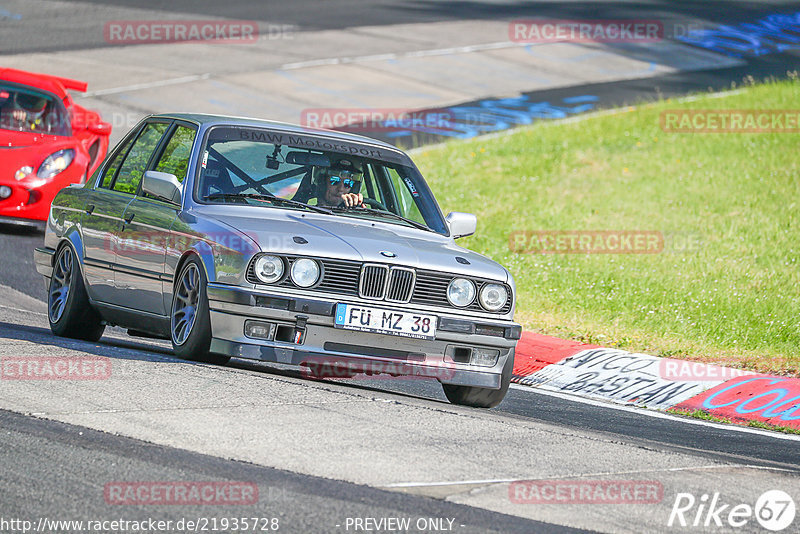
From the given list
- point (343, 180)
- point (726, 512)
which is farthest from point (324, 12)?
point (726, 512)

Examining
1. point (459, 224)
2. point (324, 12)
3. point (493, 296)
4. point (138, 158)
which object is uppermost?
point (324, 12)

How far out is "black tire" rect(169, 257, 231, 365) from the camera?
24.0 ft

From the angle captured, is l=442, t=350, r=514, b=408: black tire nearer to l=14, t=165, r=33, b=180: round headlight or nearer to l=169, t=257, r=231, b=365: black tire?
l=169, t=257, r=231, b=365: black tire

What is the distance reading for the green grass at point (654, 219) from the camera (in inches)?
447

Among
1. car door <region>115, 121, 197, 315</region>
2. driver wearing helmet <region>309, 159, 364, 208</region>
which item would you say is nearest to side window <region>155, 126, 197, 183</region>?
car door <region>115, 121, 197, 315</region>

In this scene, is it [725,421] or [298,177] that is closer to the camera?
[298,177]

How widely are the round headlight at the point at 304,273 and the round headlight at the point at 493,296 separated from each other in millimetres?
1038

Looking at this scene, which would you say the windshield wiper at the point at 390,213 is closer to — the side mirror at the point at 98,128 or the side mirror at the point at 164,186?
the side mirror at the point at 164,186

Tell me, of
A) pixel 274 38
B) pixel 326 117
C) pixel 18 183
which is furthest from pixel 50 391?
pixel 274 38

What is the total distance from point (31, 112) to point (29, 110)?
0.03 meters

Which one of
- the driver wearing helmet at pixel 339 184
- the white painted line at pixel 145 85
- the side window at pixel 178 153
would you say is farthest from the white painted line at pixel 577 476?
the white painted line at pixel 145 85

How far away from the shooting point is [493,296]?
764 cm

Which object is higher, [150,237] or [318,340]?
[150,237]

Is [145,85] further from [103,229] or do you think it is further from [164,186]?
[164,186]
